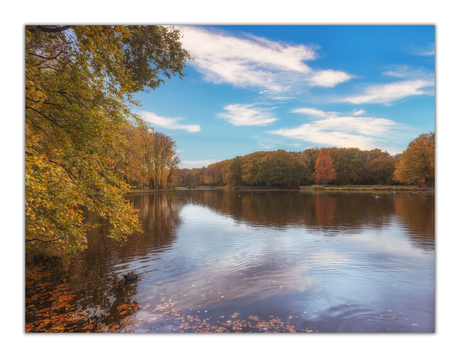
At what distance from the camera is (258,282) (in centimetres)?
606

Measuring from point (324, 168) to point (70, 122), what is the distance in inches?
2387

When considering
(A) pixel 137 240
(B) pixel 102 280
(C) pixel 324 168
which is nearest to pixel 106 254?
(A) pixel 137 240

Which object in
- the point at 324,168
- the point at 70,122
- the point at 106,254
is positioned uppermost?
the point at 324,168

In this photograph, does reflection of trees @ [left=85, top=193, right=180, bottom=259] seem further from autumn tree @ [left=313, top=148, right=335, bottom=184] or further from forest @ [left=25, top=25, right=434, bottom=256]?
autumn tree @ [left=313, top=148, right=335, bottom=184]

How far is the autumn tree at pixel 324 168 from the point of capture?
58.9 metres

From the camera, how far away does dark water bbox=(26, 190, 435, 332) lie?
173 inches

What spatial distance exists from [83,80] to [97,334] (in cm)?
466

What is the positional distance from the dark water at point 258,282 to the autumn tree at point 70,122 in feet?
5.33

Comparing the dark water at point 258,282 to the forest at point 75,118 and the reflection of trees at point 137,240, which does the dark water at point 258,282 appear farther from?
the forest at point 75,118

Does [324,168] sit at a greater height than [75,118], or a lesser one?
greater

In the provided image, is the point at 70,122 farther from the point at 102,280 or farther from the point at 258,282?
the point at 258,282

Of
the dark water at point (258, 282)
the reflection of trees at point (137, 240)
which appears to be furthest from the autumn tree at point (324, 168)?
the reflection of trees at point (137, 240)
